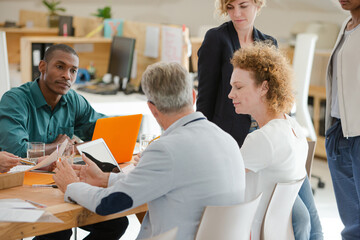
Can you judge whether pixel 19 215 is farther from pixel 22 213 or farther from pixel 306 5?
pixel 306 5

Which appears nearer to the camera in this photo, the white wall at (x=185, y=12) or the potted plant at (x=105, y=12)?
the potted plant at (x=105, y=12)

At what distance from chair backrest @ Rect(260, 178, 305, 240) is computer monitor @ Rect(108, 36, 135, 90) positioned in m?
2.41

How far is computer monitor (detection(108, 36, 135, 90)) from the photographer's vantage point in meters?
3.98

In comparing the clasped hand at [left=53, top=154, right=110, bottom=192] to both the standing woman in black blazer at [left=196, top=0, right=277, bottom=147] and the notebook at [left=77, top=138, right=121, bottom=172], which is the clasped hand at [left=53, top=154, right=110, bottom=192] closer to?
the notebook at [left=77, top=138, right=121, bottom=172]

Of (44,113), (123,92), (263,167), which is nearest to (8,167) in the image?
(44,113)

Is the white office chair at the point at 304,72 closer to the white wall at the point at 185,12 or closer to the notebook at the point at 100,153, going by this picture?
the white wall at the point at 185,12

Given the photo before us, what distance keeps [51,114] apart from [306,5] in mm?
3780

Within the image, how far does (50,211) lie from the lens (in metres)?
1.50

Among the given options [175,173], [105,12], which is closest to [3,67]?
[175,173]

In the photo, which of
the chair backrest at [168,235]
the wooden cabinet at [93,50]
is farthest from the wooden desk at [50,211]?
the wooden cabinet at [93,50]

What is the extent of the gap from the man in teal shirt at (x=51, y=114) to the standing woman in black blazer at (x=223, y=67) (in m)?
0.57

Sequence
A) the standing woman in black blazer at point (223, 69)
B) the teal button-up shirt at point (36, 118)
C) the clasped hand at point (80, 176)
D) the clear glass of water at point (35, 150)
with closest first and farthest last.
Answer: the clasped hand at point (80, 176), the clear glass of water at point (35, 150), the teal button-up shirt at point (36, 118), the standing woman in black blazer at point (223, 69)

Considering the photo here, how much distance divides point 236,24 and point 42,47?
82.4 inches

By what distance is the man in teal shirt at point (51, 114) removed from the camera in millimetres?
2158
